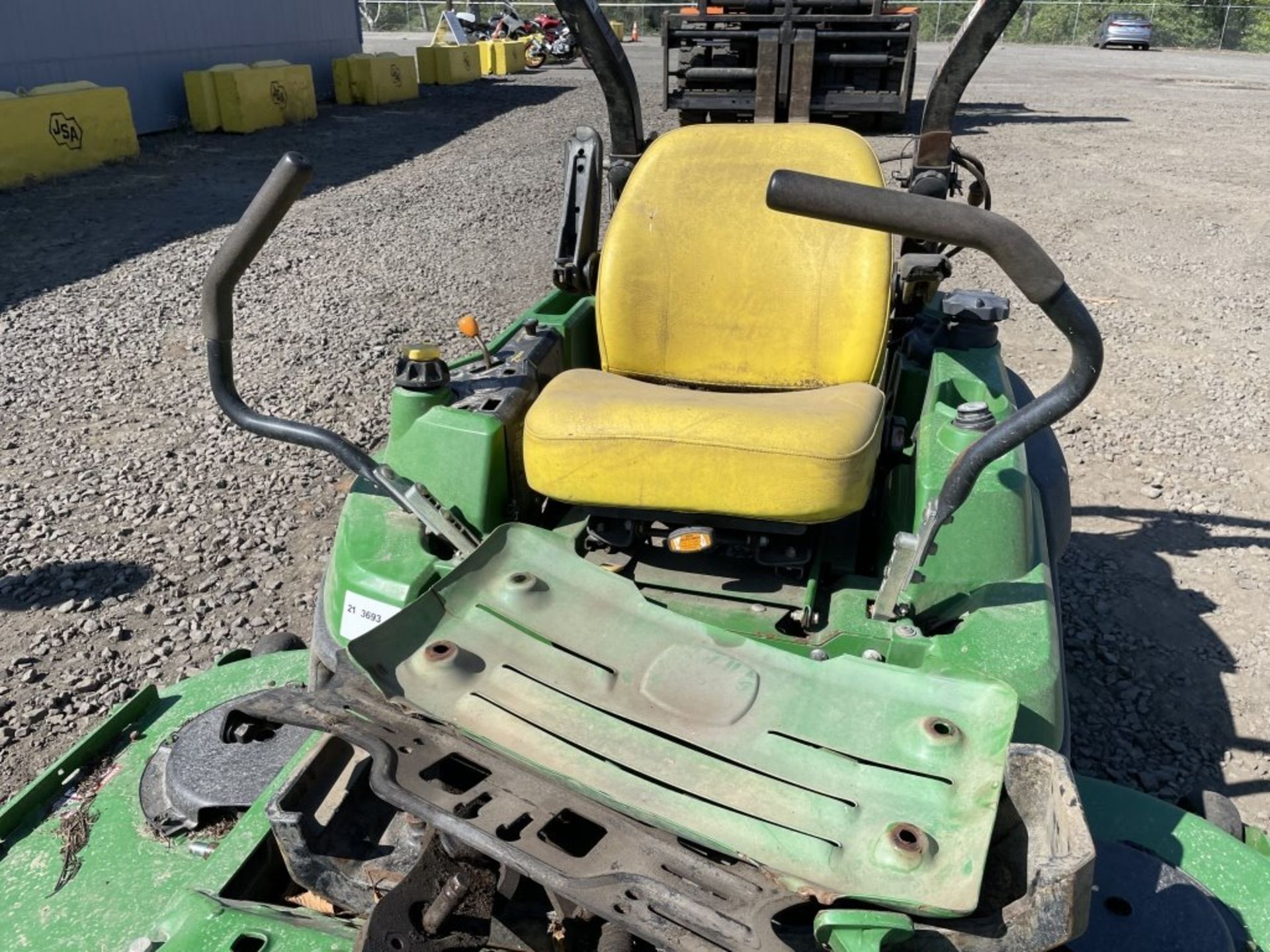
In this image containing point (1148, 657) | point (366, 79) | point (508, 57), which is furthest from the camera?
point (508, 57)

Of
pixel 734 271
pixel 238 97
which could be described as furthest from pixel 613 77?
pixel 238 97

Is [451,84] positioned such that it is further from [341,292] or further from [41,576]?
[41,576]

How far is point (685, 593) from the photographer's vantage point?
2.21 metres

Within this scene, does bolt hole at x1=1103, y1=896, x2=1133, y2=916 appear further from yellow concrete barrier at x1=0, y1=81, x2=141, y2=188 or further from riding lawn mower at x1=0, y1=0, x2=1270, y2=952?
yellow concrete barrier at x1=0, y1=81, x2=141, y2=188

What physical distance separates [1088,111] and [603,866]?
1550 cm

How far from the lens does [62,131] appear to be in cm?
895

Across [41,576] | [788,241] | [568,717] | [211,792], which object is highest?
[788,241]

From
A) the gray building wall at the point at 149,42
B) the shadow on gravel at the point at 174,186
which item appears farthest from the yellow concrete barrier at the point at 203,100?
the gray building wall at the point at 149,42

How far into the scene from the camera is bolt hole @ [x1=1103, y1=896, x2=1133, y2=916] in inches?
64.9

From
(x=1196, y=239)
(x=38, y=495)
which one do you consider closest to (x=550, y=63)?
(x=1196, y=239)

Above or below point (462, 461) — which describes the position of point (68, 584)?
below

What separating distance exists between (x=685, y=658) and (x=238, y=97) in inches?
447

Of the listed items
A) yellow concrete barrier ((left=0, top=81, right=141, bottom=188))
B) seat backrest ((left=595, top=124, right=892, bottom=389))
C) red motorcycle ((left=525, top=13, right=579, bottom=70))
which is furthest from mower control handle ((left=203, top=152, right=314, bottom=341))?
red motorcycle ((left=525, top=13, right=579, bottom=70))

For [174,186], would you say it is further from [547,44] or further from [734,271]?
[547,44]
